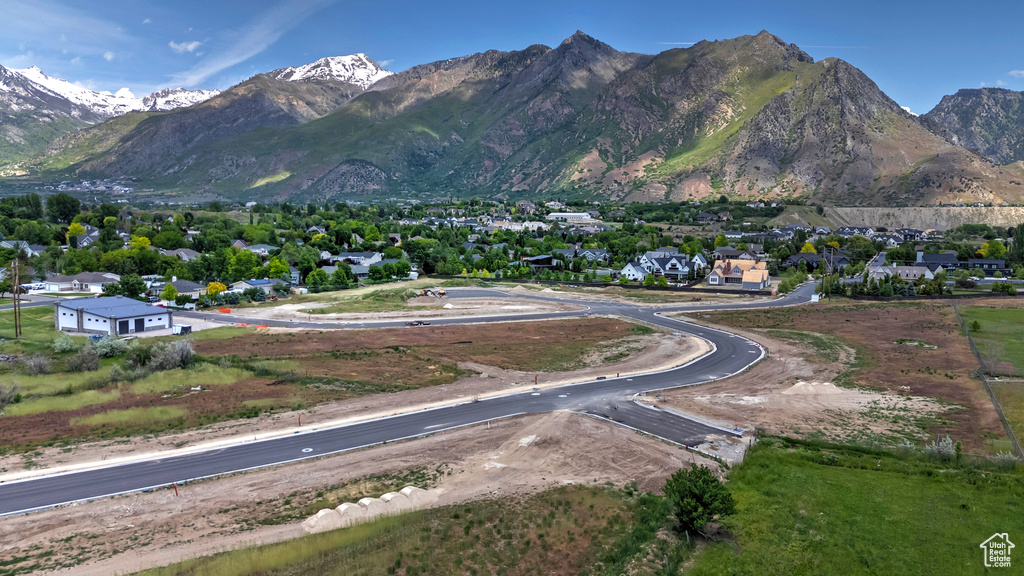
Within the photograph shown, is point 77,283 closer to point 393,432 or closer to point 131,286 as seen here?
point 131,286

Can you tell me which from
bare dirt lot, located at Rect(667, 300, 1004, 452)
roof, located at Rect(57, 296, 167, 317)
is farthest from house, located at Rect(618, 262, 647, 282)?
roof, located at Rect(57, 296, 167, 317)

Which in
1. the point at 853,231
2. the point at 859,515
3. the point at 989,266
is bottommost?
the point at 859,515

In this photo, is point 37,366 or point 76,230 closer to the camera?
point 37,366

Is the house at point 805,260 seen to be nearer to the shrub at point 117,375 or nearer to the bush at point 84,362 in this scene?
the shrub at point 117,375

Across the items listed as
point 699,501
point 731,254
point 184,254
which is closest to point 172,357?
point 699,501

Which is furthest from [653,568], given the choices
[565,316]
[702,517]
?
[565,316]

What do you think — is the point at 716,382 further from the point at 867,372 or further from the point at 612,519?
the point at 612,519

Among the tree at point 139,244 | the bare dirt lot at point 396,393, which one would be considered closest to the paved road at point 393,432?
the bare dirt lot at point 396,393
